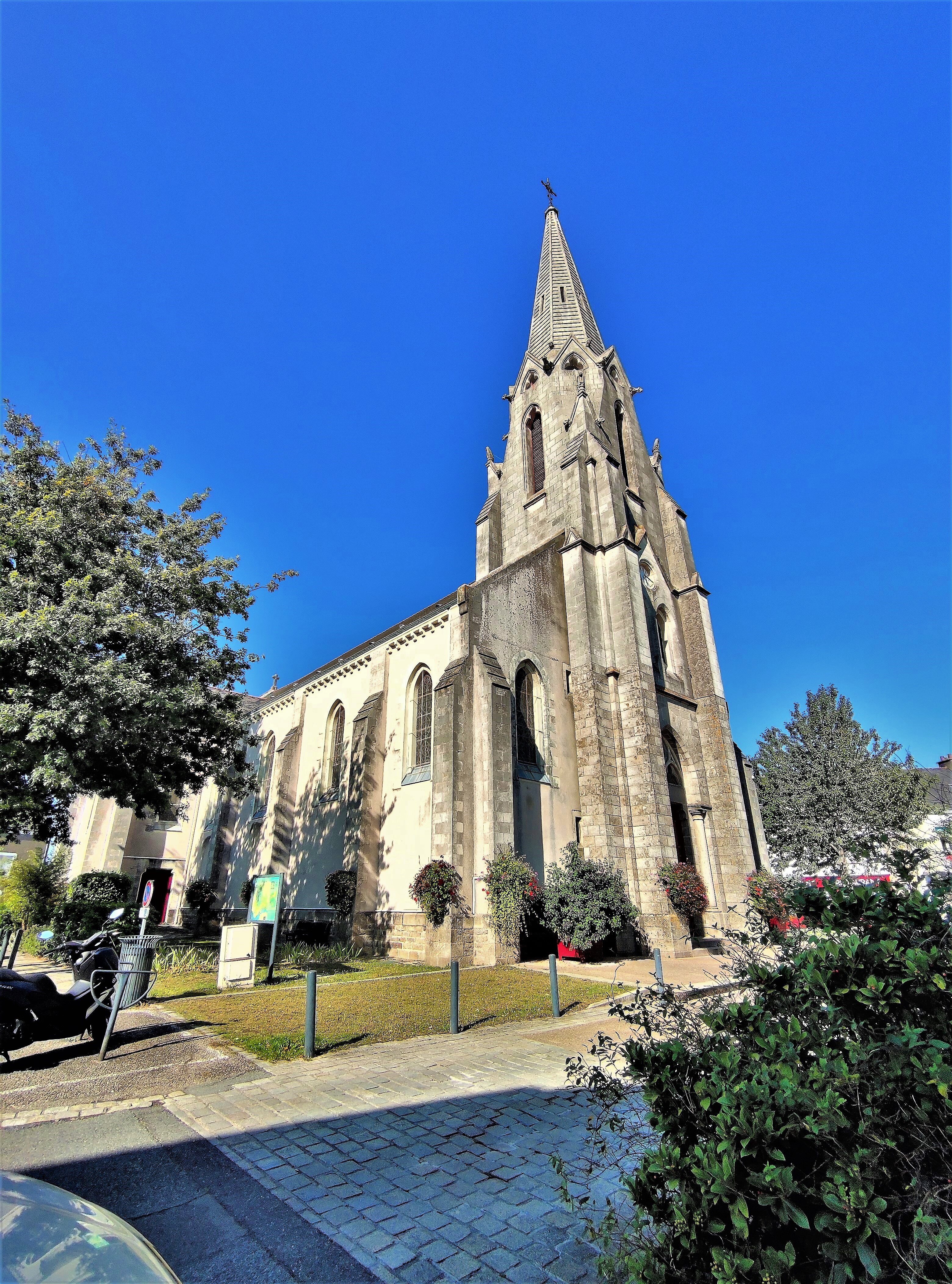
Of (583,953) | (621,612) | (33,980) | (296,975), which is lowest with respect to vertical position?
(296,975)

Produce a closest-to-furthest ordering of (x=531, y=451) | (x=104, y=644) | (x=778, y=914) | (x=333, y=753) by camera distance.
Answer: (x=778, y=914)
(x=104, y=644)
(x=333, y=753)
(x=531, y=451)

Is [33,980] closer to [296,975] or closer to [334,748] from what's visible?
[296,975]

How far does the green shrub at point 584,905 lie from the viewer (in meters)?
14.3

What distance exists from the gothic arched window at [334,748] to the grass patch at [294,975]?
7.85 metres

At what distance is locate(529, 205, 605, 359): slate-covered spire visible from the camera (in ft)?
99.4

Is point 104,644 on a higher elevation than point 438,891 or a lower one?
higher

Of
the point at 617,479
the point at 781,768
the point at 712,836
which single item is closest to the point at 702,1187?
the point at 712,836

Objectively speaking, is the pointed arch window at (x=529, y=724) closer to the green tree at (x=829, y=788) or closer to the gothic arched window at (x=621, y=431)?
the gothic arched window at (x=621, y=431)

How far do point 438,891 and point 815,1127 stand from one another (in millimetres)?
13239

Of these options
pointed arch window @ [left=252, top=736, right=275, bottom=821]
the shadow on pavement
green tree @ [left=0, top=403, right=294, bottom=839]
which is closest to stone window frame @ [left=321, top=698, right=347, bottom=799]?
pointed arch window @ [left=252, top=736, right=275, bottom=821]

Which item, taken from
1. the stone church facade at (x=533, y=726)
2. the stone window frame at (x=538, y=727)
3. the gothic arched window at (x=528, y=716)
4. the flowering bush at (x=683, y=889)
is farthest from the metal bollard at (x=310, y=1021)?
the flowering bush at (x=683, y=889)

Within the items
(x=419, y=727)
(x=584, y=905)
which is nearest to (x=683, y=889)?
(x=584, y=905)

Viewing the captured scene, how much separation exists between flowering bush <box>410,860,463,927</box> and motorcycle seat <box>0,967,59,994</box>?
8.52 metres

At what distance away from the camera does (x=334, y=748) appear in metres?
23.5
